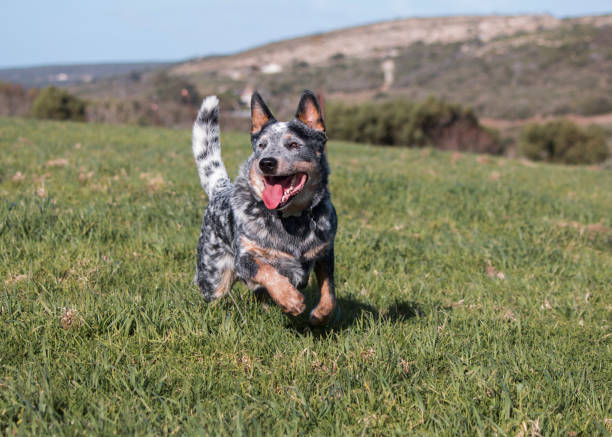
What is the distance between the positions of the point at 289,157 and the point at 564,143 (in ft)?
136

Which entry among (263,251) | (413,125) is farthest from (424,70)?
(263,251)

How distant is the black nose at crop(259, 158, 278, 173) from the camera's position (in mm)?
3047

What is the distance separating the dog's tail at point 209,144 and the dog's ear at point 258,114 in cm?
68

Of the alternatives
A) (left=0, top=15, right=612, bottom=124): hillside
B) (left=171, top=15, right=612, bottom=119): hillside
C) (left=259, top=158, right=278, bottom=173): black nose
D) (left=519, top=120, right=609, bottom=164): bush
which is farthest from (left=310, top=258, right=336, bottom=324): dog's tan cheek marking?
(left=171, top=15, right=612, bottom=119): hillside

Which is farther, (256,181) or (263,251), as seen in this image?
(256,181)

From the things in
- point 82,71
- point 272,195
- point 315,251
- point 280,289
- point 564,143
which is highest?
point 82,71

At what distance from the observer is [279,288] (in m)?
3.01

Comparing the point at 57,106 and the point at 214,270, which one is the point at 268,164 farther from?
the point at 57,106

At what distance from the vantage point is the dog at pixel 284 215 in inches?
125

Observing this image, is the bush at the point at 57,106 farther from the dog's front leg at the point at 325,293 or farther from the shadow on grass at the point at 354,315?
the dog's front leg at the point at 325,293

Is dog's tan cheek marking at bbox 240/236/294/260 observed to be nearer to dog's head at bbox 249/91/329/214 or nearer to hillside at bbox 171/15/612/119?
dog's head at bbox 249/91/329/214

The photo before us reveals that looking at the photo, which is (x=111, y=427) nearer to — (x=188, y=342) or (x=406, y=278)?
(x=188, y=342)

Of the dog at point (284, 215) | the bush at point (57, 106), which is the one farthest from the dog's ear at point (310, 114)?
the bush at point (57, 106)

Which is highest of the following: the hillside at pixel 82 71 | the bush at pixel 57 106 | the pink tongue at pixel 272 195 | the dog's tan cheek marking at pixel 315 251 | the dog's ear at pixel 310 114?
the hillside at pixel 82 71
